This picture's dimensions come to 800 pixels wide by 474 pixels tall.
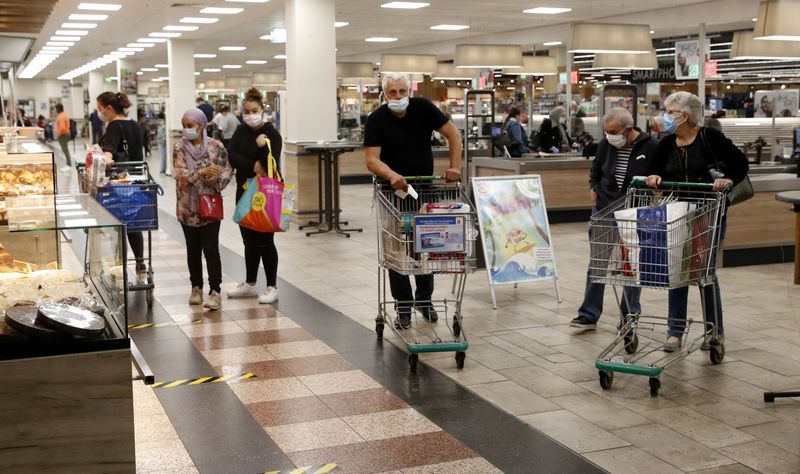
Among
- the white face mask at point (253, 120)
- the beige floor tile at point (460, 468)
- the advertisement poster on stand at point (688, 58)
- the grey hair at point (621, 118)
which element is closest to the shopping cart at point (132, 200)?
the white face mask at point (253, 120)

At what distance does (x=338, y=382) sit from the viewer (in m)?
5.18

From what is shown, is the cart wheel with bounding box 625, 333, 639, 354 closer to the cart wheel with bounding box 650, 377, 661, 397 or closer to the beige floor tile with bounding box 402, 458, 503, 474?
the cart wheel with bounding box 650, 377, 661, 397

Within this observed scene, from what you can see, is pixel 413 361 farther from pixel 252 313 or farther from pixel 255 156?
pixel 255 156

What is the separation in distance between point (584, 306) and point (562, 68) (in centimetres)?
2276

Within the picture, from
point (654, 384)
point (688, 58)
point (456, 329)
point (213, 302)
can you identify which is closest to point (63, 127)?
point (688, 58)

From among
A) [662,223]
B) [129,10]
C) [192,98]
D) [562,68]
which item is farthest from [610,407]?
[562,68]

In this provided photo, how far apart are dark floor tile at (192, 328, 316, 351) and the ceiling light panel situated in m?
10.4

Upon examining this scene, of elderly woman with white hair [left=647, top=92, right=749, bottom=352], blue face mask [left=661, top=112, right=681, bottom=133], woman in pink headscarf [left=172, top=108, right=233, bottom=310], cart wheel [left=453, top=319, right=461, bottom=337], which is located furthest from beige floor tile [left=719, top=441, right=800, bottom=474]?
woman in pink headscarf [left=172, top=108, right=233, bottom=310]

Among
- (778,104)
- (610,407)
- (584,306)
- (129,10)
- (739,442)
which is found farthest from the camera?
(778,104)

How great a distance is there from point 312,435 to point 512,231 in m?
3.44

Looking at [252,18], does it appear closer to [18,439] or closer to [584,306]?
[584,306]

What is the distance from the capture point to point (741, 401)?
4.79 m

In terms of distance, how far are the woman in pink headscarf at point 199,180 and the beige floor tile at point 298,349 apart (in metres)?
1.32

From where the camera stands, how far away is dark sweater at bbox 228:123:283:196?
281 inches
